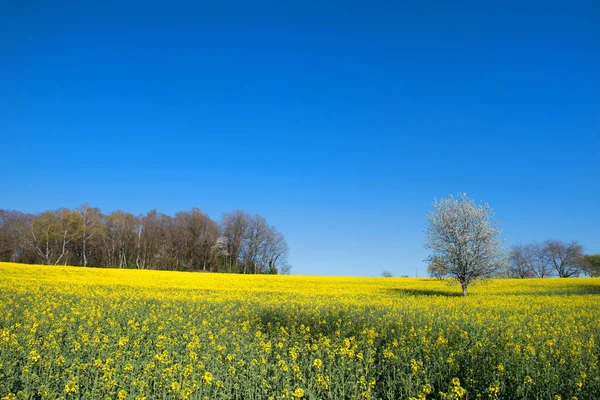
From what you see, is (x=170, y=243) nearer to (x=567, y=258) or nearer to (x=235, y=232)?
(x=235, y=232)

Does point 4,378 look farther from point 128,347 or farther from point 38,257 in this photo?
point 38,257

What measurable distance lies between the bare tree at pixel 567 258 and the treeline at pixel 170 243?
2795 inches

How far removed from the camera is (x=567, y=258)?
10300 centimetres

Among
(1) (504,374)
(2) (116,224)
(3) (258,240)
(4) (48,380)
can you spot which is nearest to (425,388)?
(1) (504,374)

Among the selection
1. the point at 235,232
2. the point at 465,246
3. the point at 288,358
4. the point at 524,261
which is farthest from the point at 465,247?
the point at 524,261

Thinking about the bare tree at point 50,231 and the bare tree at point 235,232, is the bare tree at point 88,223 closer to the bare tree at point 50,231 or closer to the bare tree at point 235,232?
the bare tree at point 50,231

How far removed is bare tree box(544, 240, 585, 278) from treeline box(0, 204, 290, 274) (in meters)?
71.0

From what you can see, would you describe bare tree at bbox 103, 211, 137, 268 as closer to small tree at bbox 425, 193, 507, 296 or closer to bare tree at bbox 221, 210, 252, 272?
bare tree at bbox 221, 210, 252, 272

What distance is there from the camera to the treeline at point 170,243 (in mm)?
85062

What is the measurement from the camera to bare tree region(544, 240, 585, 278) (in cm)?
10225

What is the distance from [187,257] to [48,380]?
88.1m

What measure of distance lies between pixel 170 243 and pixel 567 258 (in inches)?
3910

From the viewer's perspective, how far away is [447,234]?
35844 millimetres

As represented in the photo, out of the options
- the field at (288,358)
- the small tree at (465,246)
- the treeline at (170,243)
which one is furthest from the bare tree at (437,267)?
the treeline at (170,243)
